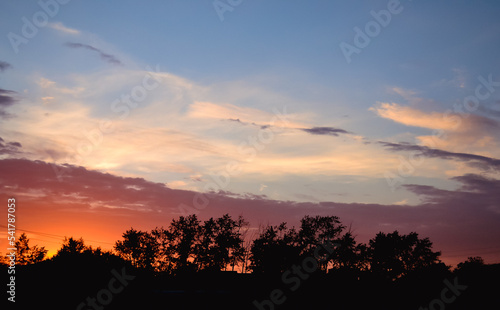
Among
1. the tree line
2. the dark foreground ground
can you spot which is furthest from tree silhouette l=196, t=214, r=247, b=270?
the dark foreground ground

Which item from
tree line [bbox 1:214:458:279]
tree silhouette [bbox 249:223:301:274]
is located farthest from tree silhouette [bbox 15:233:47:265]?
tree silhouette [bbox 249:223:301:274]

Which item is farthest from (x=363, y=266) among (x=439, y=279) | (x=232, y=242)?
(x=439, y=279)

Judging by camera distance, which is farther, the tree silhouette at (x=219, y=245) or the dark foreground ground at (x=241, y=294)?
the tree silhouette at (x=219, y=245)

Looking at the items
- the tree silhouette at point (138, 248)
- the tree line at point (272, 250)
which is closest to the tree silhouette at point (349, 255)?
the tree line at point (272, 250)

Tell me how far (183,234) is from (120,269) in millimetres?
46336

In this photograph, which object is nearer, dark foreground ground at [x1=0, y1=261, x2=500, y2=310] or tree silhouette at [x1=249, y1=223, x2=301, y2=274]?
dark foreground ground at [x1=0, y1=261, x2=500, y2=310]

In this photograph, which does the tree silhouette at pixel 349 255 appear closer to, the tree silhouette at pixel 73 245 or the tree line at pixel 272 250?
the tree line at pixel 272 250

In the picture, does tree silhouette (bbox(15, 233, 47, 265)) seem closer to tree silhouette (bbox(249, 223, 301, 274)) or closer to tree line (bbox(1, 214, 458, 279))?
tree line (bbox(1, 214, 458, 279))

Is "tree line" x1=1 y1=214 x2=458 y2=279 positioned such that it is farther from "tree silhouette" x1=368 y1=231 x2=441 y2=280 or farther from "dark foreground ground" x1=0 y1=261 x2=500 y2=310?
"dark foreground ground" x1=0 y1=261 x2=500 y2=310

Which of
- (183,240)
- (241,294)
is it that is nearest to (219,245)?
(183,240)

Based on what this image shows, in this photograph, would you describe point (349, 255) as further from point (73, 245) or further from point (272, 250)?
point (73, 245)

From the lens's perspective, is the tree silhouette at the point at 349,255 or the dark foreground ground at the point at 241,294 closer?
the dark foreground ground at the point at 241,294

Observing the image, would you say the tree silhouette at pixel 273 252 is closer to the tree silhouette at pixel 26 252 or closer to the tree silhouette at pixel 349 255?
the tree silhouette at pixel 349 255

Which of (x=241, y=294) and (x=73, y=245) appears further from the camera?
(x=73, y=245)
